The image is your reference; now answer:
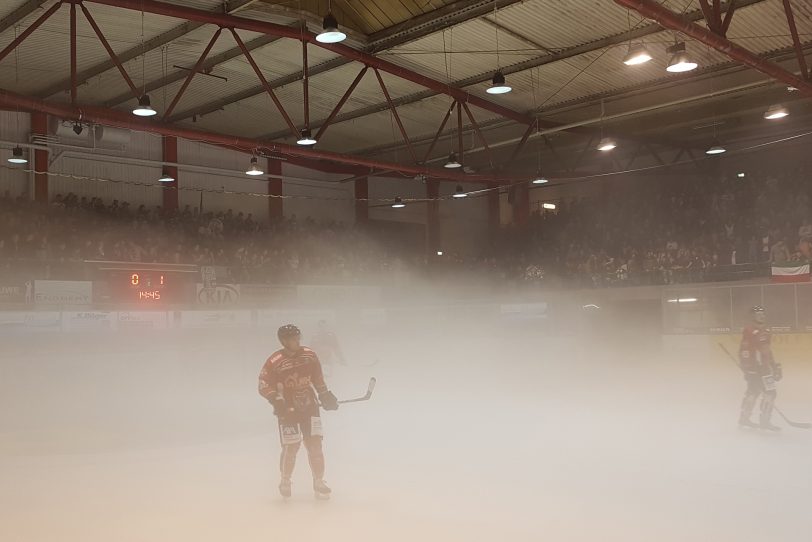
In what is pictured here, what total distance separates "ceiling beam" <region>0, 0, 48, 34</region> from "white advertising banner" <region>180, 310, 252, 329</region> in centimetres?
681

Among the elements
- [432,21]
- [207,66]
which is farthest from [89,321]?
[432,21]

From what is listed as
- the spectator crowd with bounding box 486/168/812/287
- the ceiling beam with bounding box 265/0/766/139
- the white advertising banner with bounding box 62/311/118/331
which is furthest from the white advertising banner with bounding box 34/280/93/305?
the spectator crowd with bounding box 486/168/812/287

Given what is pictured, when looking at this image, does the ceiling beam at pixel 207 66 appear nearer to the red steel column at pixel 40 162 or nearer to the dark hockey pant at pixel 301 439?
the red steel column at pixel 40 162

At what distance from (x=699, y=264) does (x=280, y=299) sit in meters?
11.5

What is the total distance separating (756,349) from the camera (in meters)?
10.2

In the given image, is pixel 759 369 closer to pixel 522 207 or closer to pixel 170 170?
pixel 170 170

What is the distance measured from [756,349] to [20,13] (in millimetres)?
14154

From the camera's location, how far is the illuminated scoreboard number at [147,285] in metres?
15.9

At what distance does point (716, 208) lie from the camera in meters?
22.8

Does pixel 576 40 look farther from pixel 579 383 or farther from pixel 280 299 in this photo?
pixel 280 299

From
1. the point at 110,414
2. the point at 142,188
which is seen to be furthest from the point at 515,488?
the point at 142,188

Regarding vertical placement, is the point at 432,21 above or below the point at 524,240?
above

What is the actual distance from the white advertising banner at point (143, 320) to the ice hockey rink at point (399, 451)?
0.85 feet

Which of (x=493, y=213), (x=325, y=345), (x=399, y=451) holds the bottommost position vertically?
(x=399, y=451)
